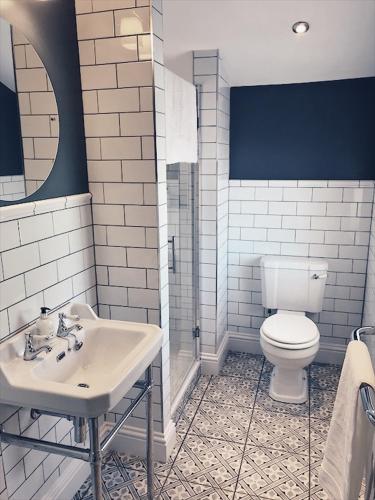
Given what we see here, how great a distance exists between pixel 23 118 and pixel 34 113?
81 mm

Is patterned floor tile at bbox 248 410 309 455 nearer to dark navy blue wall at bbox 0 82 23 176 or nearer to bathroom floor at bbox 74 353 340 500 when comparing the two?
bathroom floor at bbox 74 353 340 500

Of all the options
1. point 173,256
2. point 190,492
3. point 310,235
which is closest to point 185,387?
point 190,492

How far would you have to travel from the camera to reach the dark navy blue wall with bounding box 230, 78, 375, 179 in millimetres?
2877

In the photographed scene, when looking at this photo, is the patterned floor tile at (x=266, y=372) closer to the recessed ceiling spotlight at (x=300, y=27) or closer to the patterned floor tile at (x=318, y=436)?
the patterned floor tile at (x=318, y=436)

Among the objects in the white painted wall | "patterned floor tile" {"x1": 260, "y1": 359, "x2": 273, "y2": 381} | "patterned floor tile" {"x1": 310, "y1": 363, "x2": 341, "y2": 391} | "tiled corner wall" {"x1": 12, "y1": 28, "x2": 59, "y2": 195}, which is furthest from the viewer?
"patterned floor tile" {"x1": 260, "y1": 359, "x2": 273, "y2": 381}

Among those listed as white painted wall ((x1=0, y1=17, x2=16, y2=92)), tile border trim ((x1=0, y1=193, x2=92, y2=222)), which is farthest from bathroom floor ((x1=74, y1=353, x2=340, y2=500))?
white painted wall ((x1=0, y1=17, x2=16, y2=92))

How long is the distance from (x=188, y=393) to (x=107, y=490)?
88cm

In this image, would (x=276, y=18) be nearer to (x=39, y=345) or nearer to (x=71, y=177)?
(x=71, y=177)

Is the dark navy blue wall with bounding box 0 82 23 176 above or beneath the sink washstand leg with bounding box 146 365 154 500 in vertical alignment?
above

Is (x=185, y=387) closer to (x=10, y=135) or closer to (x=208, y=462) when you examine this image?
(x=208, y=462)

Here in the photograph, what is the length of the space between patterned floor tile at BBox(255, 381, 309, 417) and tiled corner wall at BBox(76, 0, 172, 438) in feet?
2.74

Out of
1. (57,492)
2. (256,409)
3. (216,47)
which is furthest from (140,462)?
(216,47)

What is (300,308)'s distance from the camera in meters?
3.01

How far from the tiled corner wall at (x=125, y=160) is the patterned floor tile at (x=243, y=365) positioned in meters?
1.05
